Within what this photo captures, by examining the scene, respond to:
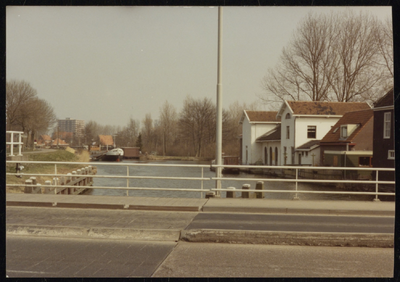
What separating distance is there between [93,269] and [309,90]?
43.0 meters

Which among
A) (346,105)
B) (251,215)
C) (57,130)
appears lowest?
(251,215)

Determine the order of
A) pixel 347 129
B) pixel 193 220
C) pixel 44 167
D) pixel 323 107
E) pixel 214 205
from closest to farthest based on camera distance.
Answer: pixel 193 220, pixel 214 205, pixel 44 167, pixel 347 129, pixel 323 107

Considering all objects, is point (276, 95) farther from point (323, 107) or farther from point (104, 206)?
point (104, 206)

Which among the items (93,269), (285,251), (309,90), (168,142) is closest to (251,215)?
(285,251)

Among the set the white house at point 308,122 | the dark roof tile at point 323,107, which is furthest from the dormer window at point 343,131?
the dark roof tile at point 323,107

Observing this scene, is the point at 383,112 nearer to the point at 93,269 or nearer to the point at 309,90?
the point at 309,90

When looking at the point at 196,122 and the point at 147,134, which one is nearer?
the point at 196,122

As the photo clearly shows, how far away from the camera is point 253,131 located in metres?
53.0

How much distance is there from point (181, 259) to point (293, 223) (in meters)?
3.62

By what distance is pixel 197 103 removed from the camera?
34.8 metres

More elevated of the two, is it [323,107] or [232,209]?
[323,107]

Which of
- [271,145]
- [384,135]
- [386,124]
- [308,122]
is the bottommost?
[271,145]

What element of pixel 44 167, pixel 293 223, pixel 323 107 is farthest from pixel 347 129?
pixel 293 223
